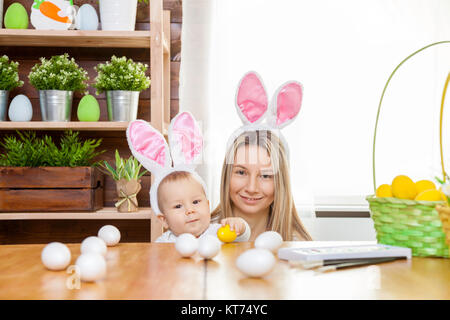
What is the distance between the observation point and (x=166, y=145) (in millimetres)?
1421

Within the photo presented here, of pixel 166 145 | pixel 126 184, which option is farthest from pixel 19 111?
pixel 166 145

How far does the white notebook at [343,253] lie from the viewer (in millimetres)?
785

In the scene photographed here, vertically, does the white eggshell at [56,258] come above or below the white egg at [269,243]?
above

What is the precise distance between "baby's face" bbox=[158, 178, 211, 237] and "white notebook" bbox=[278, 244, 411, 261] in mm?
627

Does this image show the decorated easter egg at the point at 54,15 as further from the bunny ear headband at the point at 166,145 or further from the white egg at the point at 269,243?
the white egg at the point at 269,243

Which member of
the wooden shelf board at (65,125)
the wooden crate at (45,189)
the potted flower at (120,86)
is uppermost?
the potted flower at (120,86)

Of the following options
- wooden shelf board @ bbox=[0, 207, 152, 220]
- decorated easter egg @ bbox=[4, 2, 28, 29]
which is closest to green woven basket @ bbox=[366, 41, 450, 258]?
wooden shelf board @ bbox=[0, 207, 152, 220]

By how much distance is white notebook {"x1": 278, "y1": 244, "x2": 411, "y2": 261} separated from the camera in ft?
2.57

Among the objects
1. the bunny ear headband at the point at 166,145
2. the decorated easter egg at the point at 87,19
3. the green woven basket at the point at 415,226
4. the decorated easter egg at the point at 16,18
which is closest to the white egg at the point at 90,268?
the green woven basket at the point at 415,226

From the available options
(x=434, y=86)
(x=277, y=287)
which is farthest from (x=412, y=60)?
(x=277, y=287)

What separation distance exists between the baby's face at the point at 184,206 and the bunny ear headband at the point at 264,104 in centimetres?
33

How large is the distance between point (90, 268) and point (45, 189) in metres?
1.43

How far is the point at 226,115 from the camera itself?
2.28 meters

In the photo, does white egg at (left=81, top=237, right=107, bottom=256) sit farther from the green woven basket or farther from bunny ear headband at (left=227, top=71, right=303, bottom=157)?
bunny ear headband at (left=227, top=71, right=303, bottom=157)
